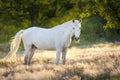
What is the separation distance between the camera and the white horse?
11882 millimetres

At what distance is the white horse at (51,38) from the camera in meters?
11.9

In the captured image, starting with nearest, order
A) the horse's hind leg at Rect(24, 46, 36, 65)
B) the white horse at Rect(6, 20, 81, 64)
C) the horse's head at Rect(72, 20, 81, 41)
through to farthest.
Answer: the horse's head at Rect(72, 20, 81, 41) → the white horse at Rect(6, 20, 81, 64) → the horse's hind leg at Rect(24, 46, 36, 65)

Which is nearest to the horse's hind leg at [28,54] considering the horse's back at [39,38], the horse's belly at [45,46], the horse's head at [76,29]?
the horse's back at [39,38]

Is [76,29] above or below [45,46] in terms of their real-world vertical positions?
above

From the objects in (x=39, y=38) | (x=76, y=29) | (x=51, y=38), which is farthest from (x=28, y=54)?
(x=76, y=29)

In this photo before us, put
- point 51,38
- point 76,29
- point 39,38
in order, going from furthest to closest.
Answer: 1. point 39,38
2. point 51,38
3. point 76,29

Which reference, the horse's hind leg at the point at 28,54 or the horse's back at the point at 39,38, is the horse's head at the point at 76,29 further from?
the horse's hind leg at the point at 28,54

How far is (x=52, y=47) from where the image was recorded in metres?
12.3

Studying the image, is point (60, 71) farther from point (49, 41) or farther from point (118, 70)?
point (49, 41)

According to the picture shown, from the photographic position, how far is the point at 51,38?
12289 millimetres

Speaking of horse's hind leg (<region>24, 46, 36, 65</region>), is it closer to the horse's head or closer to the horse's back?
the horse's back

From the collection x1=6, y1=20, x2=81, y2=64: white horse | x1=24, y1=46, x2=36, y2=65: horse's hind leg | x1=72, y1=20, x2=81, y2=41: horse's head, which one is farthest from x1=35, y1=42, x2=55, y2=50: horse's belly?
x1=72, y1=20, x2=81, y2=41: horse's head

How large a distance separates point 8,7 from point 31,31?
295 inches

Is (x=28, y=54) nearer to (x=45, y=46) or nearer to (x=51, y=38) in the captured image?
(x=45, y=46)
